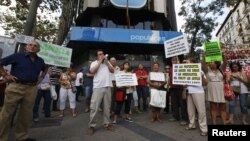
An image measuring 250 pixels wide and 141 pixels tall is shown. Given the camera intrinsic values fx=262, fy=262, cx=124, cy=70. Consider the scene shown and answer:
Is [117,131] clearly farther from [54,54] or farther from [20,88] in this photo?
[54,54]

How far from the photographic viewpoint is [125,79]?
309 inches

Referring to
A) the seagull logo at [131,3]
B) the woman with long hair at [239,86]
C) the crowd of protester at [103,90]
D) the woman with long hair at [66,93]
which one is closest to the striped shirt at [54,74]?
the crowd of protester at [103,90]

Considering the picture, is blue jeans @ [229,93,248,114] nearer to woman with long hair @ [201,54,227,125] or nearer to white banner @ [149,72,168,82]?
woman with long hair @ [201,54,227,125]

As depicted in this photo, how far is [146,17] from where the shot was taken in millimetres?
25828

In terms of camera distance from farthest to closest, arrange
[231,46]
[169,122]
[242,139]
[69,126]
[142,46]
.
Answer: [142,46] → [231,46] → [169,122] → [69,126] → [242,139]

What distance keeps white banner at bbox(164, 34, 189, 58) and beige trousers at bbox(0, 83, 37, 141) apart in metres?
3.95

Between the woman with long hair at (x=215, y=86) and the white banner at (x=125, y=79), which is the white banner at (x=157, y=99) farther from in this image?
the woman with long hair at (x=215, y=86)

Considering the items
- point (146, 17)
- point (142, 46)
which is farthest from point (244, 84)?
point (146, 17)

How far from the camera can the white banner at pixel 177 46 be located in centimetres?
716

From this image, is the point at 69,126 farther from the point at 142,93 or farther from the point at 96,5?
the point at 96,5

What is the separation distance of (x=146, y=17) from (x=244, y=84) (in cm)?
1936

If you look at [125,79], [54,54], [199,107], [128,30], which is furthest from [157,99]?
[128,30]

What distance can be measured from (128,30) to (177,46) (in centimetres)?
1513

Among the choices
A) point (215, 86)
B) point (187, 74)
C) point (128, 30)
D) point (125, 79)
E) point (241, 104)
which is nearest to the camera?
point (215, 86)
